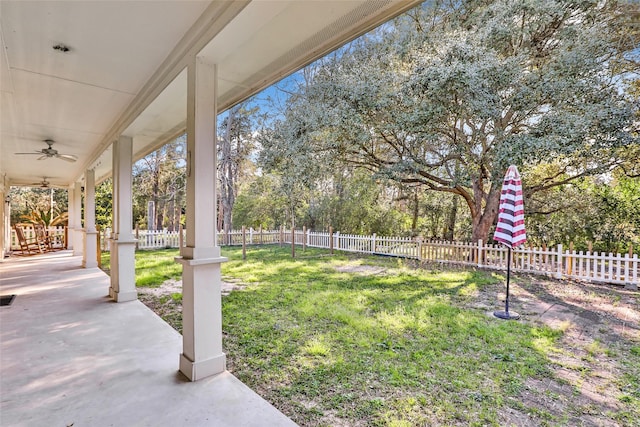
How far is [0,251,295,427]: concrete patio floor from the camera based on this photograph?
178 cm

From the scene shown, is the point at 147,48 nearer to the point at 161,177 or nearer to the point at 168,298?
the point at 168,298

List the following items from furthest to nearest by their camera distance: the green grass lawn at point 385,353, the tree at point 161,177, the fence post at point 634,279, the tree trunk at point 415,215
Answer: the tree at point 161,177 < the tree trunk at point 415,215 < the fence post at point 634,279 < the green grass lawn at point 385,353

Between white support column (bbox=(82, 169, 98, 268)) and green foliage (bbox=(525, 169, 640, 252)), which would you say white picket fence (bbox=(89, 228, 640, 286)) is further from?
white support column (bbox=(82, 169, 98, 268))

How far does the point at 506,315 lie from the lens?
153 inches

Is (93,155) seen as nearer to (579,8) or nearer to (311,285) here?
(311,285)

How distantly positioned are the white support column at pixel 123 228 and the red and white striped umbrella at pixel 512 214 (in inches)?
201

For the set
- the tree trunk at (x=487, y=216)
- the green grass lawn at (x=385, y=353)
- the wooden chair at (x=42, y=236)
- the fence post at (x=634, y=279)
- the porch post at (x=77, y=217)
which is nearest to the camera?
the green grass lawn at (x=385, y=353)

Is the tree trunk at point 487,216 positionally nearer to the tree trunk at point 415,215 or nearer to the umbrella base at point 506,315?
the tree trunk at point 415,215

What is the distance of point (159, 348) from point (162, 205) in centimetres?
1671

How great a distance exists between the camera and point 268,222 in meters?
15.2

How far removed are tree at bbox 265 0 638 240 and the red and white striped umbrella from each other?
5.96ft

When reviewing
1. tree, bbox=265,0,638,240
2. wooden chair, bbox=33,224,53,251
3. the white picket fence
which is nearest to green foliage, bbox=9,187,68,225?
wooden chair, bbox=33,224,53,251

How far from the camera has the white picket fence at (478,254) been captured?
18.6 ft

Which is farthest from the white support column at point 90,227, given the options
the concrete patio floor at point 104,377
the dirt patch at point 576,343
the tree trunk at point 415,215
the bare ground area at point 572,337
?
the tree trunk at point 415,215
